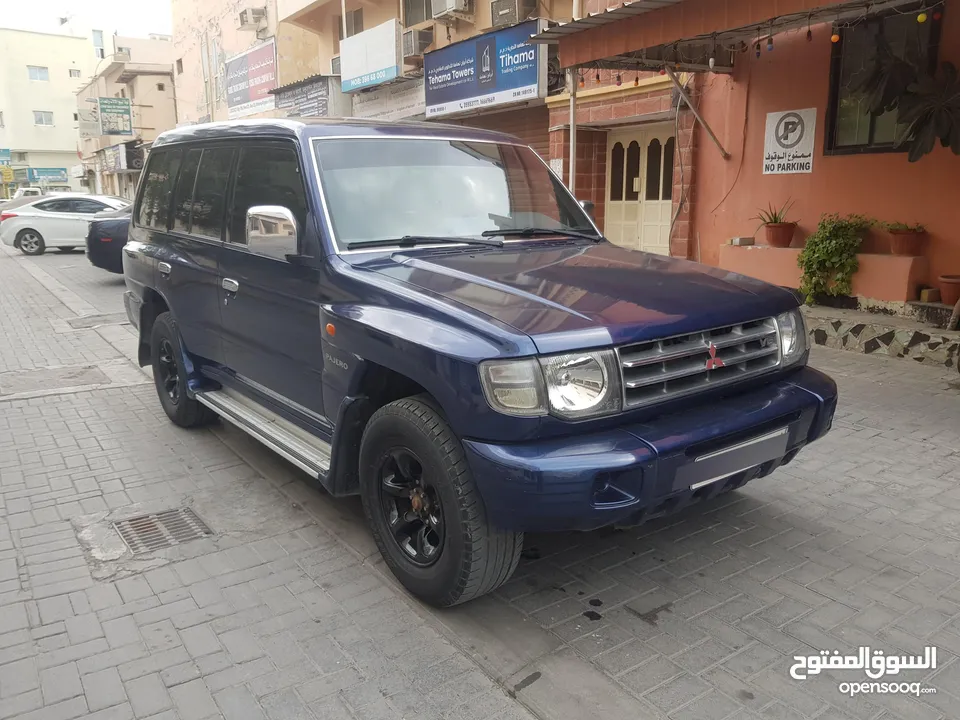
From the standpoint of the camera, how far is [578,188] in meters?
12.2

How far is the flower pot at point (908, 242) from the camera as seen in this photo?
7.39 meters

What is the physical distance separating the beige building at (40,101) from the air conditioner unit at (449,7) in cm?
5866

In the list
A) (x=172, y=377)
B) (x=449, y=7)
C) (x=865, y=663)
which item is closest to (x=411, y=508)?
(x=865, y=663)

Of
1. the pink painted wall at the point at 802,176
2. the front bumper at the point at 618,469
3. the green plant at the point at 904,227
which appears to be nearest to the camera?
the front bumper at the point at 618,469

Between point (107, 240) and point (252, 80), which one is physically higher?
point (252, 80)

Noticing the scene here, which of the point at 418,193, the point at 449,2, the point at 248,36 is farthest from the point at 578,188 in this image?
the point at 248,36

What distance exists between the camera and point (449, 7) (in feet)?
47.2

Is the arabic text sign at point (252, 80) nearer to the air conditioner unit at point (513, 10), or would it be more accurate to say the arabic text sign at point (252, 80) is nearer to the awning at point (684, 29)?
the air conditioner unit at point (513, 10)

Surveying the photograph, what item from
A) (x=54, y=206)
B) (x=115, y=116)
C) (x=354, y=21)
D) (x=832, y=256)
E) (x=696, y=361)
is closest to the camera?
(x=696, y=361)

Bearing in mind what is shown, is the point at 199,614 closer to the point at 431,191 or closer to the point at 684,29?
the point at 431,191

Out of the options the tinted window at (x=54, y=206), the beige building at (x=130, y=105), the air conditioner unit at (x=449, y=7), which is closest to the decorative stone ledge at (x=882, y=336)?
the air conditioner unit at (x=449, y=7)

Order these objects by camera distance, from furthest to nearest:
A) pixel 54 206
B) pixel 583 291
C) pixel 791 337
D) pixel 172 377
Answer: pixel 54 206 → pixel 172 377 → pixel 791 337 → pixel 583 291

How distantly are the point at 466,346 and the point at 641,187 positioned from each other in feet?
32.4

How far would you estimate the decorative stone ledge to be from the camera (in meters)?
6.88
